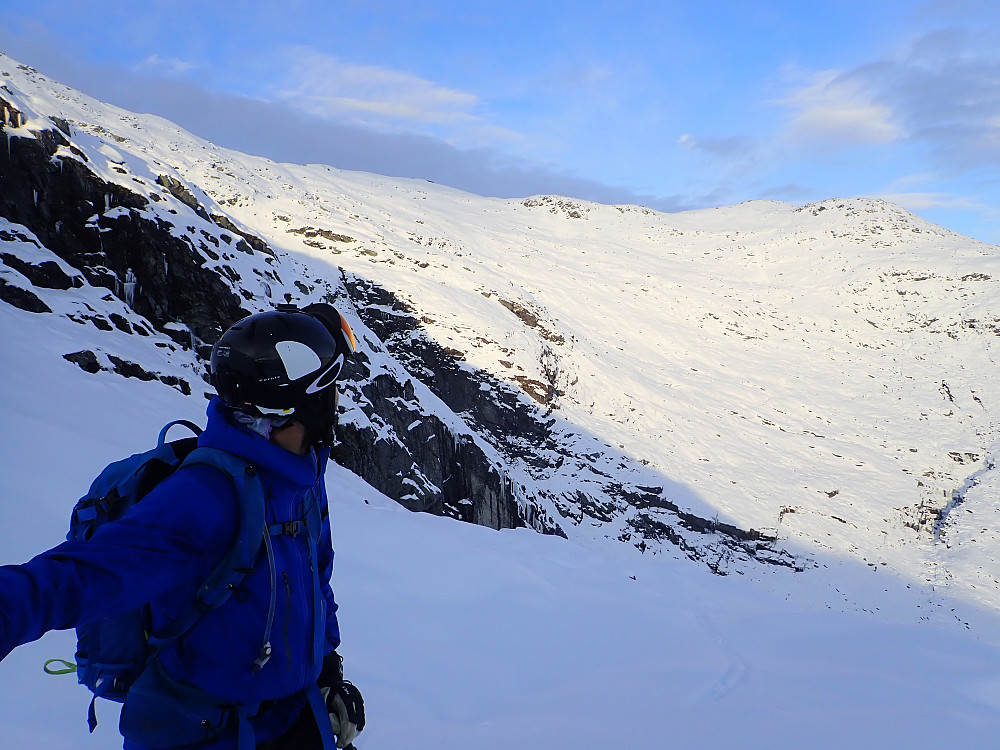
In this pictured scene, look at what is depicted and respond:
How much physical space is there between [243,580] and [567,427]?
845 inches

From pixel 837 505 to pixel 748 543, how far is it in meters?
5.47

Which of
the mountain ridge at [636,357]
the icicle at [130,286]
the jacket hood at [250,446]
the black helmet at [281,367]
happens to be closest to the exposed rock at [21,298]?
the mountain ridge at [636,357]

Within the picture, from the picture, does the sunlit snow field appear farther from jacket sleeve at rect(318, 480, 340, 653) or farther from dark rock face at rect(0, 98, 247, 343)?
dark rock face at rect(0, 98, 247, 343)

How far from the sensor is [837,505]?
22484 millimetres

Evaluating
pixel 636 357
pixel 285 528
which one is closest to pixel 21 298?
pixel 285 528

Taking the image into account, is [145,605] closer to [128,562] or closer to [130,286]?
[128,562]

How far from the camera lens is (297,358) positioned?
6.55 ft

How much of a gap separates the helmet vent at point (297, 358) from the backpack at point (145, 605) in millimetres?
414

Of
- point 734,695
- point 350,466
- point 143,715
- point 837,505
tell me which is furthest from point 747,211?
point 143,715

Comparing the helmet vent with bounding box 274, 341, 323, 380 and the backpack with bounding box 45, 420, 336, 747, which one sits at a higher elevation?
the helmet vent with bounding box 274, 341, 323, 380

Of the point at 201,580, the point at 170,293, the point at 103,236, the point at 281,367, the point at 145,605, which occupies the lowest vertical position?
the point at 170,293

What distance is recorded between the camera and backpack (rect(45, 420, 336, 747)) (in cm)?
156

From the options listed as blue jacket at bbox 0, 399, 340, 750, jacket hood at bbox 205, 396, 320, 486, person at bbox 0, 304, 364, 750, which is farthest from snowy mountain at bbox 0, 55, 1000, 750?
jacket hood at bbox 205, 396, 320, 486

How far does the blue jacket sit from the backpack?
0.11 feet
